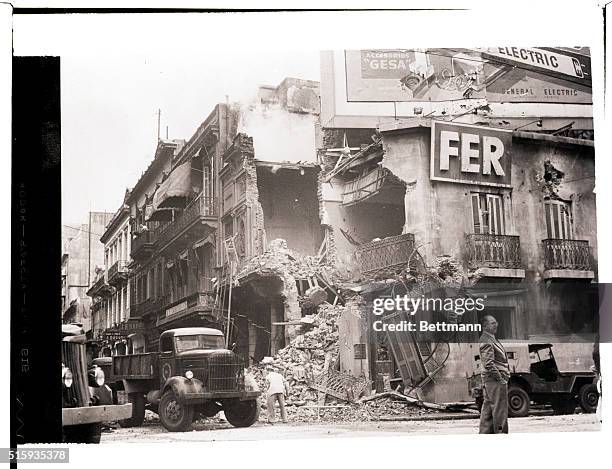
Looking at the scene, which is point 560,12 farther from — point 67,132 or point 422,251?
point 67,132

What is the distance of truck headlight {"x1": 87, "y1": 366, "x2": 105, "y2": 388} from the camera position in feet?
17.7

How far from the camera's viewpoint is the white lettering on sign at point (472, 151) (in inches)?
221

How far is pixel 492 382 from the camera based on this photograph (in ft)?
18.0

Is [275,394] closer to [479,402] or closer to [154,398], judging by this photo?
[154,398]

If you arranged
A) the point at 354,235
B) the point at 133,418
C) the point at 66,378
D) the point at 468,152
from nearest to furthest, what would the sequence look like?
the point at 66,378 → the point at 133,418 → the point at 354,235 → the point at 468,152

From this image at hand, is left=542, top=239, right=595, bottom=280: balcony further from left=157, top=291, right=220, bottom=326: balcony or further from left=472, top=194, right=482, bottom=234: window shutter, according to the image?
left=157, top=291, right=220, bottom=326: balcony

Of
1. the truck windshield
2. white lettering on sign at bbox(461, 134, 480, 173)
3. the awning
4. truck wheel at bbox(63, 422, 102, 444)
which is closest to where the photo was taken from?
truck wheel at bbox(63, 422, 102, 444)

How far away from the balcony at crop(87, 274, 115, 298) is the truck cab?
400 millimetres

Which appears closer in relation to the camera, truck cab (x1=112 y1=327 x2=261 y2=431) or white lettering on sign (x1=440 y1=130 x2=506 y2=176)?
truck cab (x1=112 y1=327 x2=261 y2=431)

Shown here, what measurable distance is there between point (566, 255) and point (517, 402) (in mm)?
972

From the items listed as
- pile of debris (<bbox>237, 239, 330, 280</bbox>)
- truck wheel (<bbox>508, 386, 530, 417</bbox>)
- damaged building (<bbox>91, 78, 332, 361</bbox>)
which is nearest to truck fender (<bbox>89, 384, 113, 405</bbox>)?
damaged building (<bbox>91, 78, 332, 361</bbox>)

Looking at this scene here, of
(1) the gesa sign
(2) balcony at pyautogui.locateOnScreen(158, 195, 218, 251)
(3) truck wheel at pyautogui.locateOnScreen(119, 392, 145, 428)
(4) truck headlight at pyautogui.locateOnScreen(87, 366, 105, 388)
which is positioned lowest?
(3) truck wheel at pyautogui.locateOnScreen(119, 392, 145, 428)

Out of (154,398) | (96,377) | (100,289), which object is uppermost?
(100,289)

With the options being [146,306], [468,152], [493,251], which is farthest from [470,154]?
[146,306]
